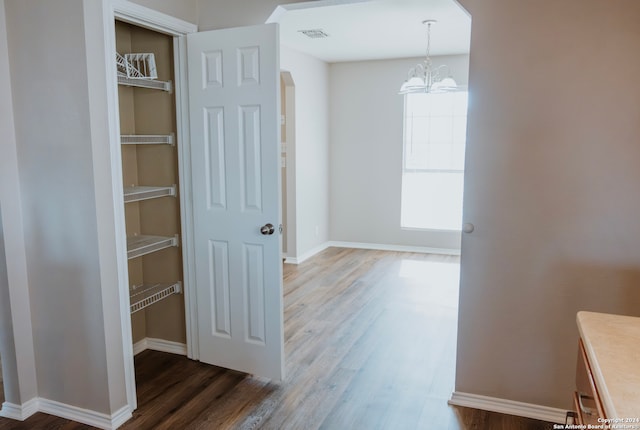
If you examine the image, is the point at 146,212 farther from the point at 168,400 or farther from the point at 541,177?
the point at 541,177

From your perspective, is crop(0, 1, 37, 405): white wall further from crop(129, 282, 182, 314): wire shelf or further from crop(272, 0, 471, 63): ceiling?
crop(272, 0, 471, 63): ceiling

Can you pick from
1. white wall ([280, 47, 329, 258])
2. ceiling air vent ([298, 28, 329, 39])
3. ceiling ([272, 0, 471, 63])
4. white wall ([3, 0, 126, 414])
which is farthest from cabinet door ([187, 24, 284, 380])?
white wall ([280, 47, 329, 258])

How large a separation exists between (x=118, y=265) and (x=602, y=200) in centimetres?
239

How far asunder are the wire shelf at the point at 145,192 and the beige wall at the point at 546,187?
1.82m

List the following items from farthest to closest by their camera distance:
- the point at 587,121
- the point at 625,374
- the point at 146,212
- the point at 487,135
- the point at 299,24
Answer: the point at 299,24
the point at 146,212
the point at 487,135
the point at 587,121
the point at 625,374

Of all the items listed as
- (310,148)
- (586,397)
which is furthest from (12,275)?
(310,148)

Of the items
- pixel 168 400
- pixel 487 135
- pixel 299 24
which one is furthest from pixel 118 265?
pixel 299 24

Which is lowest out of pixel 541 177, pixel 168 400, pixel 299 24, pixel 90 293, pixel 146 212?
pixel 168 400

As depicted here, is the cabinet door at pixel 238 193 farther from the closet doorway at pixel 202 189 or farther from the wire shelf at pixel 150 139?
the wire shelf at pixel 150 139

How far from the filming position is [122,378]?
2498 millimetres

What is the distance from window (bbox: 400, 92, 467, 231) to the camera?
612 cm

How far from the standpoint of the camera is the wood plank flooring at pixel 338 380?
2.47m

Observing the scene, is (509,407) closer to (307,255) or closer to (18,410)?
(18,410)

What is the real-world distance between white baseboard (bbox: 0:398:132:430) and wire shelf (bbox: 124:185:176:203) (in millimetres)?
1125
